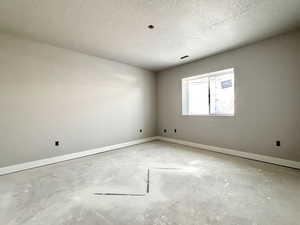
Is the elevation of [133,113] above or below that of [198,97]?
below

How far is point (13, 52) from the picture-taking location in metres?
2.62

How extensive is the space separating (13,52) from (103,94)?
1853mm

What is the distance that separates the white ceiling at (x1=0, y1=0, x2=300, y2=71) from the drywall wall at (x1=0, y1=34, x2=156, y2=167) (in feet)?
1.29

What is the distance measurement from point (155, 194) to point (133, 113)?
→ 2.96 meters

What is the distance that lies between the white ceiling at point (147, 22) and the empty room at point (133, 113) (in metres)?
0.02

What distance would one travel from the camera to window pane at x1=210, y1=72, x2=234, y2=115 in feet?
11.8

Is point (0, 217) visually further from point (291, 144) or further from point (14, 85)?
point (291, 144)

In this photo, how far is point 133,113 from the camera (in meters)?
4.53

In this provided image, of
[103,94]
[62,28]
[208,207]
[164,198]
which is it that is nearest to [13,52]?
[62,28]

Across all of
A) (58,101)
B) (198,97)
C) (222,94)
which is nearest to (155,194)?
(58,101)

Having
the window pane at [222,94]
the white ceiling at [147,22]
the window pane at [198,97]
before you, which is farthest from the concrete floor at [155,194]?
the white ceiling at [147,22]

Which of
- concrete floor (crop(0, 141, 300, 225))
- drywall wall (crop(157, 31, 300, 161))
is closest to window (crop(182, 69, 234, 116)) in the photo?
drywall wall (crop(157, 31, 300, 161))

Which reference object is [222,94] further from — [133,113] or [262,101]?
[133,113]

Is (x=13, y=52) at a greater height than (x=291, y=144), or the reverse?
(x=13, y=52)
